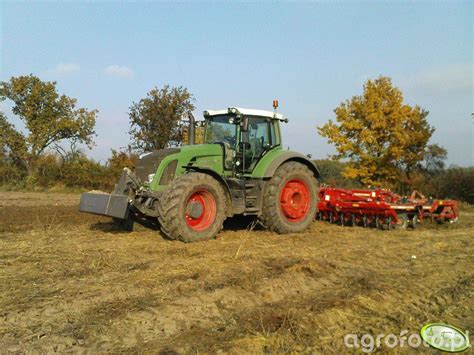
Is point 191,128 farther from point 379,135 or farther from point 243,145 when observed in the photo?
point 379,135

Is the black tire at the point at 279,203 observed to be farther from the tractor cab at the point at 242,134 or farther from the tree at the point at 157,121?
the tree at the point at 157,121

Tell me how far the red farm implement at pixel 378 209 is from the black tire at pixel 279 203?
1001 millimetres

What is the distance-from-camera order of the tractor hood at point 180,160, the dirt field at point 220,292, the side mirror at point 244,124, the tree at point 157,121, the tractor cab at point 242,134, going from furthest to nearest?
the tree at point 157,121
the tractor cab at point 242,134
the side mirror at point 244,124
the tractor hood at point 180,160
the dirt field at point 220,292

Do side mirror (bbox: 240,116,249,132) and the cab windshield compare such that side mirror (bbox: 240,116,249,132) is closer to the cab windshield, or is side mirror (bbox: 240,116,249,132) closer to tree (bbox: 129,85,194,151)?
the cab windshield

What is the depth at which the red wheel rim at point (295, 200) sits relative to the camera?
8.74 m

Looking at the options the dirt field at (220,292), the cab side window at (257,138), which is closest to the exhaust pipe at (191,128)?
the cab side window at (257,138)

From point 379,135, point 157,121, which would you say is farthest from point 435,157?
point 157,121

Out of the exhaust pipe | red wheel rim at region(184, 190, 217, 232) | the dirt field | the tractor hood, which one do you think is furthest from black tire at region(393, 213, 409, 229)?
the exhaust pipe

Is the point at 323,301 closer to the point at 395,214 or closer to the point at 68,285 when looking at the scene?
the point at 68,285

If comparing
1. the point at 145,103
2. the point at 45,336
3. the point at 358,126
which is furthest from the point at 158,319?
the point at 358,126

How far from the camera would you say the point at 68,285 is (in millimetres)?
4398

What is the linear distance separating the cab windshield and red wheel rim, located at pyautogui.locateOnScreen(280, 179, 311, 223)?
1.44m

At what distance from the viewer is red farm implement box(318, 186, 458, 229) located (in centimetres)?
935

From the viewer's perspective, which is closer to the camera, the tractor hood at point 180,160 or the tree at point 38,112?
the tractor hood at point 180,160
